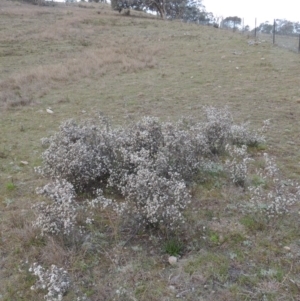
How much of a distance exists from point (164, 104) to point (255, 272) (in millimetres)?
5407

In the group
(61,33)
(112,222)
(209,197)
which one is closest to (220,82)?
(209,197)

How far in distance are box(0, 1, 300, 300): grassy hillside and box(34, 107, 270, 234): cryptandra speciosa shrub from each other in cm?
24

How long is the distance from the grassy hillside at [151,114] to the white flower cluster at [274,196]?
0.13 m

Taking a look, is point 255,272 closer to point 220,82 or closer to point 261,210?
point 261,210

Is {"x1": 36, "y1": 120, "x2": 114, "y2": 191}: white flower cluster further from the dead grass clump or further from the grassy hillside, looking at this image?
the dead grass clump

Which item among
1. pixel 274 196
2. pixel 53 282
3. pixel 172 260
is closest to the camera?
pixel 53 282

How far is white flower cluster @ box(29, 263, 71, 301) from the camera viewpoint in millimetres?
2496

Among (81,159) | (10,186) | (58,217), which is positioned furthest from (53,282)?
(10,186)

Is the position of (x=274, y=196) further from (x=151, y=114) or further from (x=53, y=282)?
(x=151, y=114)

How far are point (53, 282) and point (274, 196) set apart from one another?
2.29 meters

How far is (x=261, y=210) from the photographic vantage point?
3.48m

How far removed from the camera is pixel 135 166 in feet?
13.2

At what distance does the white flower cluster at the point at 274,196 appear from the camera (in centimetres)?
334

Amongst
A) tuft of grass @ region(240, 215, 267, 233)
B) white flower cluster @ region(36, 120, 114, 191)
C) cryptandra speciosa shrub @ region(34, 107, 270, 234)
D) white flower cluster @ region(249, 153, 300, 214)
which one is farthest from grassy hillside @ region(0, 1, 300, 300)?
white flower cluster @ region(36, 120, 114, 191)
